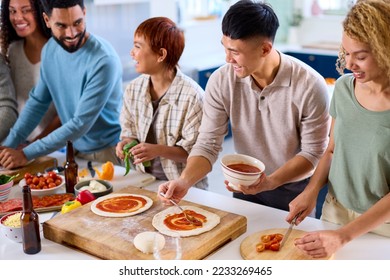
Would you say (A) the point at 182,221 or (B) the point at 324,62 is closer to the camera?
(A) the point at 182,221

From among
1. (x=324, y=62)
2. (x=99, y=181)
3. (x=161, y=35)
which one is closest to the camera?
(x=99, y=181)

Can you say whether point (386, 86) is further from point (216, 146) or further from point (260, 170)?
point (216, 146)

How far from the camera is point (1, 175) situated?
2043mm

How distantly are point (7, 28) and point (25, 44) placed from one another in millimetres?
117

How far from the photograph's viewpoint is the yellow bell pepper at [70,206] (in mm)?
1755

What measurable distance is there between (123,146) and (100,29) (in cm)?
181

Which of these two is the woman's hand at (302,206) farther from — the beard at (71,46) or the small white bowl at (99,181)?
the beard at (71,46)

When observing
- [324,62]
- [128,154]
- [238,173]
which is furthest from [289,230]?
[324,62]

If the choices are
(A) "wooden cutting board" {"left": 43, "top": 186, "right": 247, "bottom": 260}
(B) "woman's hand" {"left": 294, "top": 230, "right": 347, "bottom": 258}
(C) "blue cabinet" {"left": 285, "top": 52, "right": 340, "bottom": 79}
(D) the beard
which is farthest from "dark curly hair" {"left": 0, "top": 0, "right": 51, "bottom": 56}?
(C) "blue cabinet" {"left": 285, "top": 52, "right": 340, "bottom": 79}

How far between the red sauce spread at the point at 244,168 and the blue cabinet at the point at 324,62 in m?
3.68

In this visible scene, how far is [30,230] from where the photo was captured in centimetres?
154

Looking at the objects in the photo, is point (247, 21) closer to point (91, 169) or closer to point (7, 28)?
point (91, 169)

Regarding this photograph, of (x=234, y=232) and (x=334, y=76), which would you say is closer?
(x=234, y=232)

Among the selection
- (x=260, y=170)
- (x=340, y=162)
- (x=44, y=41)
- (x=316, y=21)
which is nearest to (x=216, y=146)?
(x=260, y=170)
